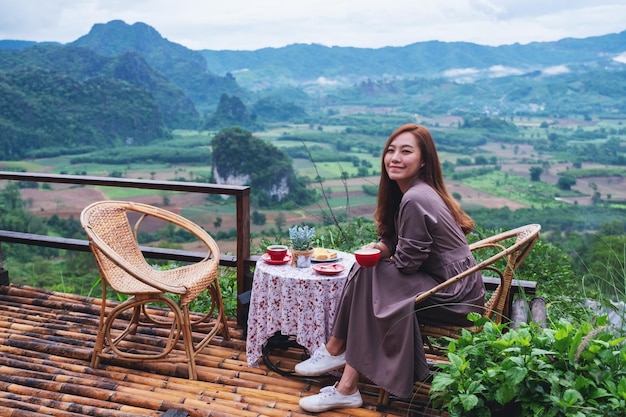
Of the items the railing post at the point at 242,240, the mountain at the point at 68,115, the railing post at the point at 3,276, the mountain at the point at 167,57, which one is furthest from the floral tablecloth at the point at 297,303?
the mountain at the point at 167,57

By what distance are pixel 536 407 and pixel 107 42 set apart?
190ft

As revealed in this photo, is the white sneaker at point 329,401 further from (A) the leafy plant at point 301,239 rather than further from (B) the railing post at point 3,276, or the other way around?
(B) the railing post at point 3,276

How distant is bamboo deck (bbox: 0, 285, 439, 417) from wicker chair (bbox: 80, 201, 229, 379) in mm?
84

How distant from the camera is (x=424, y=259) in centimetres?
249

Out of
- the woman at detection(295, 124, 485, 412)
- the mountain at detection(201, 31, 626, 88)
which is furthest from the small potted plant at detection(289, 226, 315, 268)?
the mountain at detection(201, 31, 626, 88)

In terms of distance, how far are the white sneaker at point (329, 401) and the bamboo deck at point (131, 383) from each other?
29 mm

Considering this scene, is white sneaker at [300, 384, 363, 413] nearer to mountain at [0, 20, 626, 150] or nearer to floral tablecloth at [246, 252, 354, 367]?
floral tablecloth at [246, 252, 354, 367]

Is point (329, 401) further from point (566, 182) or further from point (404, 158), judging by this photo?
point (566, 182)

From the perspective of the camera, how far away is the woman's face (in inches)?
104

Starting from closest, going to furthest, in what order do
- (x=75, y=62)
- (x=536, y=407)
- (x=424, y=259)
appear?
1. (x=536, y=407)
2. (x=424, y=259)
3. (x=75, y=62)

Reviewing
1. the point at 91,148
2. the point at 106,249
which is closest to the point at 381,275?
the point at 106,249

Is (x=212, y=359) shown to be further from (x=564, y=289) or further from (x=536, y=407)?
(x=564, y=289)

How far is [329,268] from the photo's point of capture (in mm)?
2904

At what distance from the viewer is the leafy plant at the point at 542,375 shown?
1.74m
